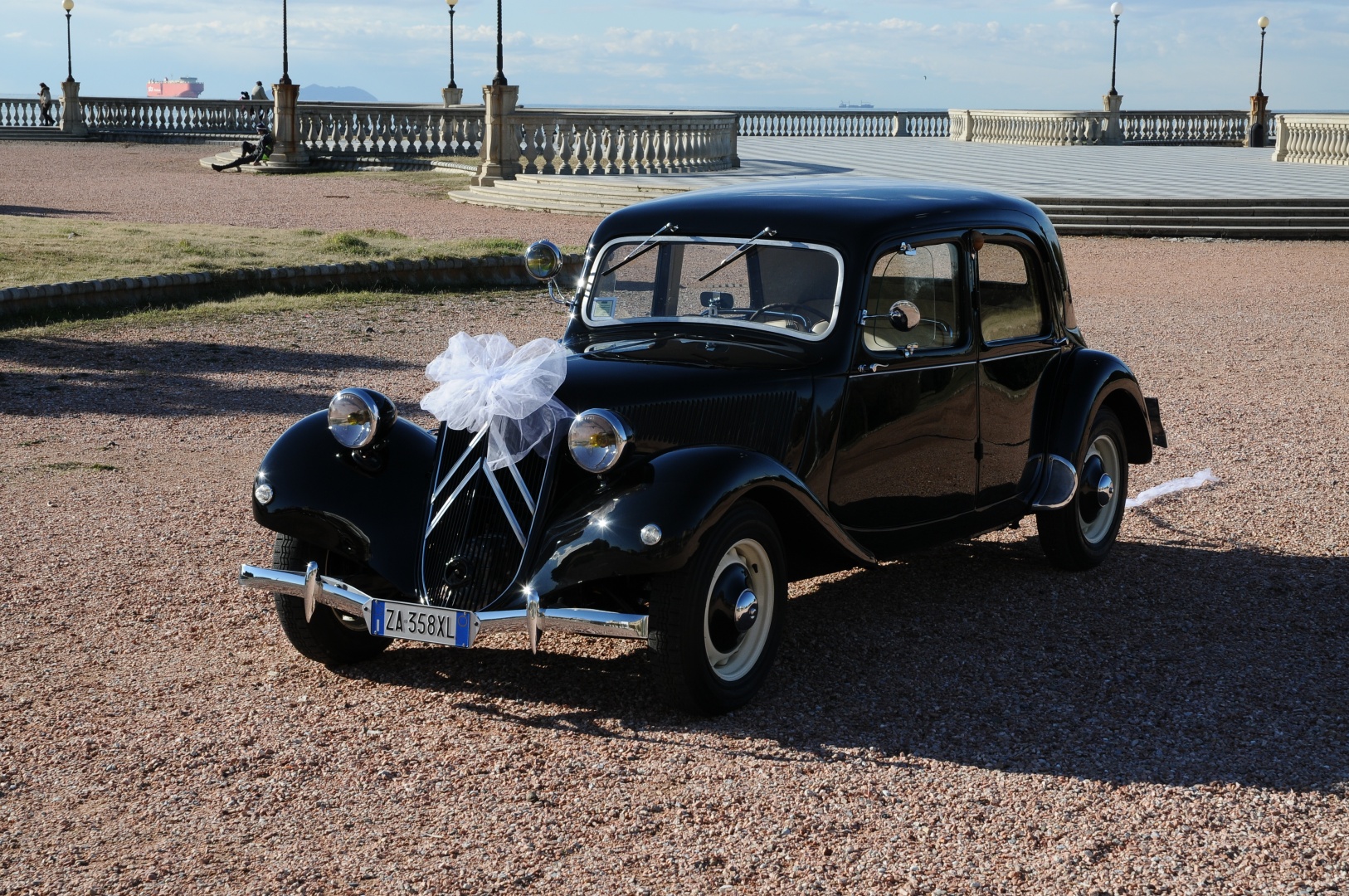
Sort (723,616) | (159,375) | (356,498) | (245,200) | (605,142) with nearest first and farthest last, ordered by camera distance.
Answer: (723,616), (356,498), (159,375), (245,200), (605,142)

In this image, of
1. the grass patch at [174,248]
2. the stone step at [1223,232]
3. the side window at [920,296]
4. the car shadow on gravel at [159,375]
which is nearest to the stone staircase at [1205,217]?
the stone step at [1223,232]

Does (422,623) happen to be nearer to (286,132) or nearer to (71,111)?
(286,132)

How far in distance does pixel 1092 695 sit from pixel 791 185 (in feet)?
8.19

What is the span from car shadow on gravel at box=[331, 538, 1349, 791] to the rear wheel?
0.40ft

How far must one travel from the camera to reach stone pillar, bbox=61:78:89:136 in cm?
4288

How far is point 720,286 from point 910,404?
85 centimetres

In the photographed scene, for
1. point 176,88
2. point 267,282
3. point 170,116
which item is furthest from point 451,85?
point 176,88

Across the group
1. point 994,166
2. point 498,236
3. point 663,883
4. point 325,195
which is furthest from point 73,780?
point 994,166

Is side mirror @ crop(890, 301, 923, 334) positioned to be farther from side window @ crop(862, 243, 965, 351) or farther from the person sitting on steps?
the person sitting on steps

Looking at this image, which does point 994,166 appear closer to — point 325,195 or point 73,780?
point 325,195

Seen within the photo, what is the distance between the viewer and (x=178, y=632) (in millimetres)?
5418

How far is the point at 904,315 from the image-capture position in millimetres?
5023

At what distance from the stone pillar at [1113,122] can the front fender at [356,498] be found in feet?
140

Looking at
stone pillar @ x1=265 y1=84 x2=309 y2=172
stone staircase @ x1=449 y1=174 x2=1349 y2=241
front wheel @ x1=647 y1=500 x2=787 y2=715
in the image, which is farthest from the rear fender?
stone pillar @ x1=265 y1=84 x2=309 y2=172
